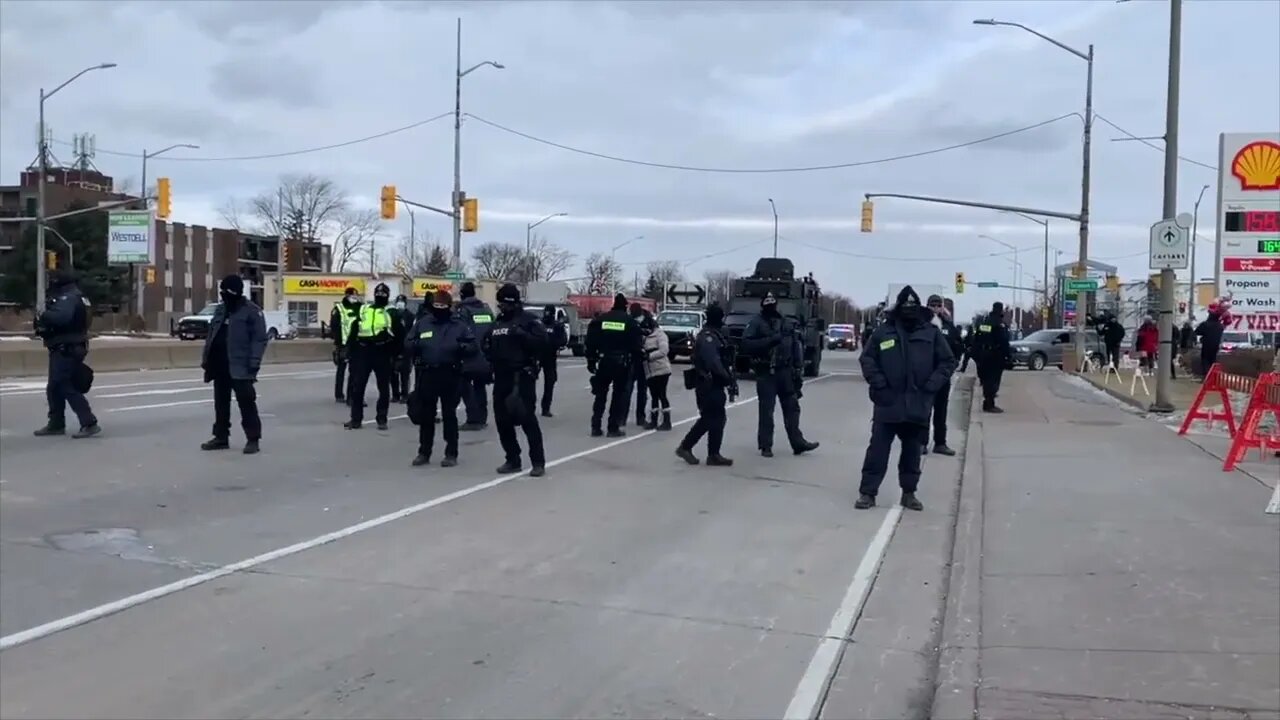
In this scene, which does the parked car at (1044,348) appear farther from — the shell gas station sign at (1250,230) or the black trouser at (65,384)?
the black trouser at (65,384)

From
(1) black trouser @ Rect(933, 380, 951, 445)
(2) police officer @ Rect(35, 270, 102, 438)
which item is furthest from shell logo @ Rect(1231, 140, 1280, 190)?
(2) police officer @ Rect(35, 270, 102, 438)

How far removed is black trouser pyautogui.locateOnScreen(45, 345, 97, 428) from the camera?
1398 cm

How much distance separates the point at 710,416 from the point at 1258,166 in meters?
14.0

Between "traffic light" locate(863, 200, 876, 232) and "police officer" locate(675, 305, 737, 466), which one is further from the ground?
"traffic light" locate(863, 200, 876, 232)

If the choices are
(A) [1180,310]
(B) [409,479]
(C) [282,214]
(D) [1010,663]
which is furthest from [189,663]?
(C) [282,214]

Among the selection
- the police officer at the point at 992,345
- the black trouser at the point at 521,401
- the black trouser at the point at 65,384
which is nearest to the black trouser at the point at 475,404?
the black trouser at the point at 521,401

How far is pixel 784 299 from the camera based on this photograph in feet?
106

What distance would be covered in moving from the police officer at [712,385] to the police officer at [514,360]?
1874 millimetres

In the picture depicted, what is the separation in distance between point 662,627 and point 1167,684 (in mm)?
2610

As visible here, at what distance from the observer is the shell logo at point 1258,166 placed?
21920 millimetres

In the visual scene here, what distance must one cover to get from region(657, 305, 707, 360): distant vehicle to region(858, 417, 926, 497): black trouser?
937 inches

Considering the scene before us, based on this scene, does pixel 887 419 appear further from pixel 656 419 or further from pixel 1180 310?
pixel 1180 310

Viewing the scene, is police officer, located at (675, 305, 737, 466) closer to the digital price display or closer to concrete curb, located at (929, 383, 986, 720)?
concrete curb, located at (929, 383, 986, 720)

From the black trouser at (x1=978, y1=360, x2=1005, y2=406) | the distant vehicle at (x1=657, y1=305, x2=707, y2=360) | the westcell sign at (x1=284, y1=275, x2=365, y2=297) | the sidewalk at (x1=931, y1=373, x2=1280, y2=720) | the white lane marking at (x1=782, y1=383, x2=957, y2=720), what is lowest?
the white lane marking at (x1=782, y1=383, x2=957, y2=720)
